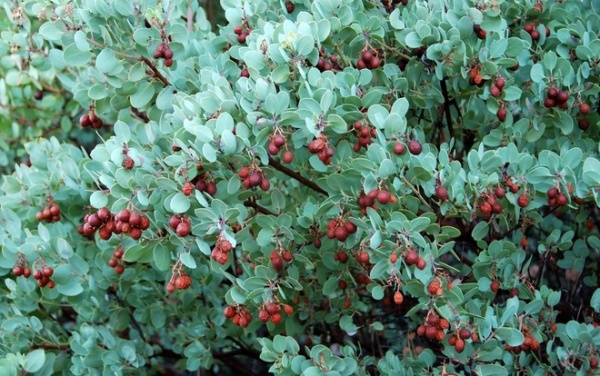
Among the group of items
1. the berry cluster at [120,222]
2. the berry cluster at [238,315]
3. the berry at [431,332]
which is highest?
the berry cluster at [120,222]

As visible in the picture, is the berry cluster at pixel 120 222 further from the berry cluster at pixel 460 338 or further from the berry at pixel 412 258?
the berry cluster at pixel 460 338

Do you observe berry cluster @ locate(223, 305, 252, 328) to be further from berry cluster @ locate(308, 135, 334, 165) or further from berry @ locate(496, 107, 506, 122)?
berry @ locate(496, 107, 506, 122)

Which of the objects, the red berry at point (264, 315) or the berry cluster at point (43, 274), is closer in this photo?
the red berry at point (264, 315)

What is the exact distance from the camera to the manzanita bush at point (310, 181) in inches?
81.6

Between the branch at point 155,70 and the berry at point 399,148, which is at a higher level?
the berry at point 399,148

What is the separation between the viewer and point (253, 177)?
1.99m

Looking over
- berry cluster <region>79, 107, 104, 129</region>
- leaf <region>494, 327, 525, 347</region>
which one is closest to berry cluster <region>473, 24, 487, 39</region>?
leaf <region>494, 327, 525, 347</region>

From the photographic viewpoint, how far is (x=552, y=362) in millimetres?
2410

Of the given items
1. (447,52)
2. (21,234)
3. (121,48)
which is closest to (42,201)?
(21,234)

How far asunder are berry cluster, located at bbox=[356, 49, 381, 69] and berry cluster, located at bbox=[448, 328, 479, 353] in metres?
0.85

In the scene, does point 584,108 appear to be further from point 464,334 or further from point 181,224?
point 181,224

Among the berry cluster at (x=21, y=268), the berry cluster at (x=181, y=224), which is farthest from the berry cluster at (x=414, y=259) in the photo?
the berry cluster at (x=21, y=268)

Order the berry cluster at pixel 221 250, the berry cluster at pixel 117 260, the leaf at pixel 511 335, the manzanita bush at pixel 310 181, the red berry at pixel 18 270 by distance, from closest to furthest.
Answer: the berry cluster at pixel 221 250
the manzanita bush at pixel 310 181
the leaf at pixel 511 335
the berry cluster at pixel 117 260
the red berry at pixel 18 270

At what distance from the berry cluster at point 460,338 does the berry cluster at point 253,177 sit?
0.71 metres
